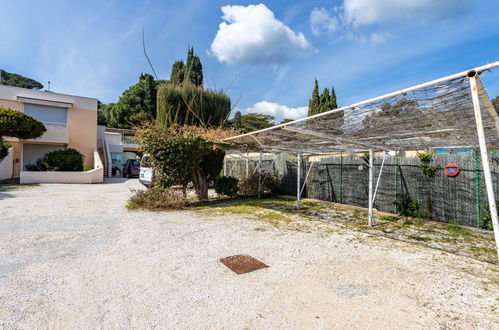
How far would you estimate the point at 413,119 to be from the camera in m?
4.16

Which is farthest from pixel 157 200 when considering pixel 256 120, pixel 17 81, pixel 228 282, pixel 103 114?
pixel 17 81

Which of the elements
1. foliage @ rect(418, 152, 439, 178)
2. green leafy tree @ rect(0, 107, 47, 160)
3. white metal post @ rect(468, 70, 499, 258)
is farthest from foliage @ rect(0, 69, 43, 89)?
white metal post @ rect(468, 70, 499, 258)

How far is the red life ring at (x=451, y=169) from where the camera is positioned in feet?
20.7

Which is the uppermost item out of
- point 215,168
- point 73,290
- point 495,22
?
point 495,22

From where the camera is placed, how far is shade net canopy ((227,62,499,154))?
3.03 m

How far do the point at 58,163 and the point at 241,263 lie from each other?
15.0 m

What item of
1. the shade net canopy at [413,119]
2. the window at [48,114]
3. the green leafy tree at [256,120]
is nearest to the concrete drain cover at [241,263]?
the shade net canopy at [413,119]

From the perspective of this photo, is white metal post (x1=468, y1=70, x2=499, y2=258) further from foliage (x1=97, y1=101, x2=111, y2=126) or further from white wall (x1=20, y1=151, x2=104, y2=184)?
foliage (x1=97, y1=101, x2=111, y2=126)

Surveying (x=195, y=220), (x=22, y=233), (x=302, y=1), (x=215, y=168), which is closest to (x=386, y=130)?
(x=195, y=220)

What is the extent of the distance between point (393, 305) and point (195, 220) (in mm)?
4730

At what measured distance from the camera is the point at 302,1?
8078 millimetres

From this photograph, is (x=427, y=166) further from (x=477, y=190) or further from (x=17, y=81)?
(x=17, y=81)

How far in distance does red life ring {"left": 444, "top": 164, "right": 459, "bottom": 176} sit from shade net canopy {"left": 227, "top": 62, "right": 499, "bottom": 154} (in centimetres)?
59

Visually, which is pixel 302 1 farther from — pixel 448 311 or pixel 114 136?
pixel 114 136
